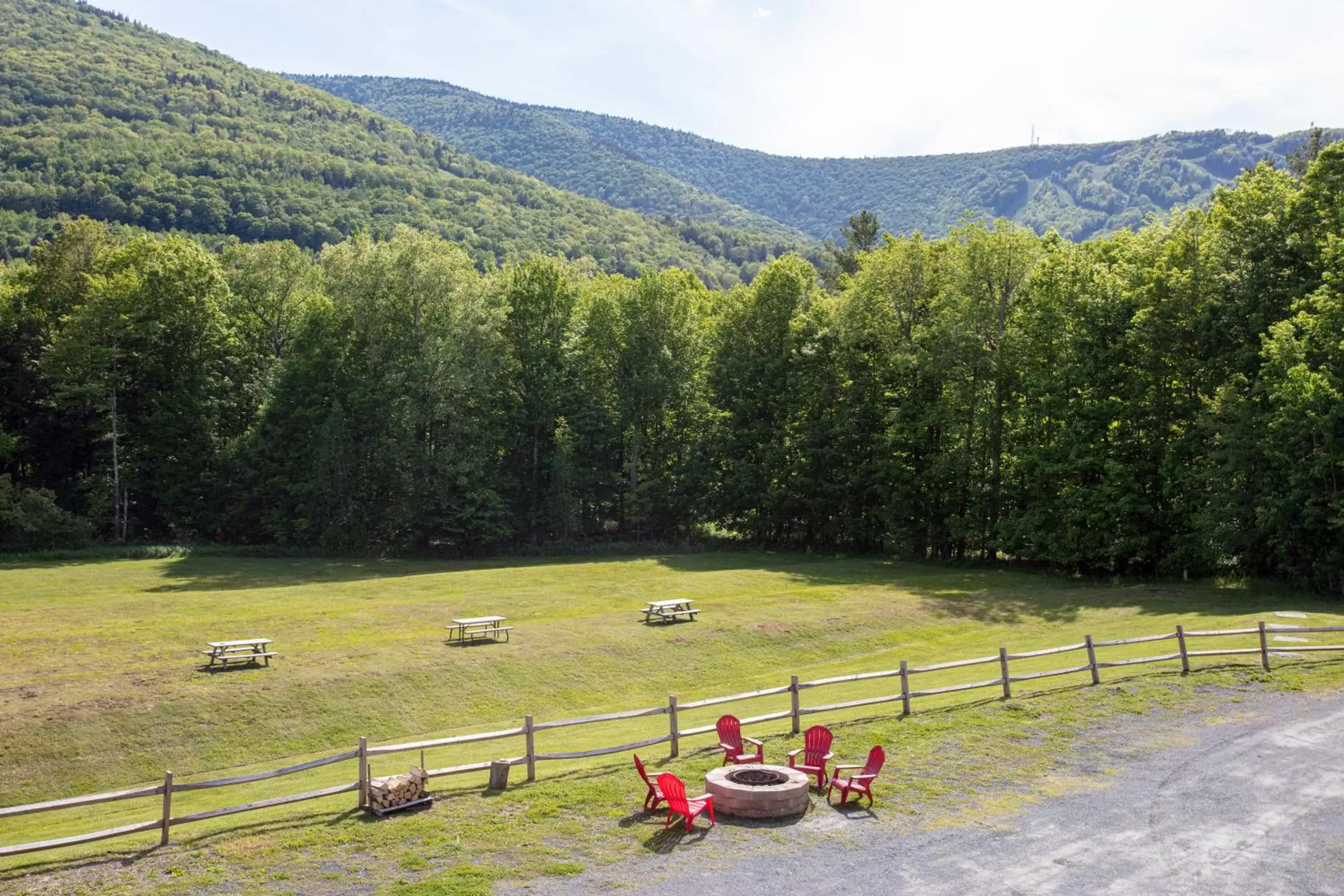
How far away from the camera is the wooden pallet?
17.2 m

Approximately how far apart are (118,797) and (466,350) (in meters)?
48.0

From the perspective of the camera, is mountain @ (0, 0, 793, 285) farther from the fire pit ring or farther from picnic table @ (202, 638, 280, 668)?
the fire pit ring

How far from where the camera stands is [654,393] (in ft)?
218

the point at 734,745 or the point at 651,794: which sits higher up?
the point at 734,745

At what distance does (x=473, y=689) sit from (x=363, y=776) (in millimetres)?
Result: 11766

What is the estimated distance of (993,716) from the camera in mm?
23172

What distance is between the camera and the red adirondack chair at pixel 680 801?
638 inches

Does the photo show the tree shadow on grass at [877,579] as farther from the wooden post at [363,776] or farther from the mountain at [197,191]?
the mountain at [197,191]

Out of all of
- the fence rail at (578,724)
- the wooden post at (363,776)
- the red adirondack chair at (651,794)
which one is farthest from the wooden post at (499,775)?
the red adirondack chair at (651,794)

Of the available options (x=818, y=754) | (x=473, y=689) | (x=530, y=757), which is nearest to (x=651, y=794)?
(x=530, y=757)

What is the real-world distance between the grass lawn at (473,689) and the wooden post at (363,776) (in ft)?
1.09

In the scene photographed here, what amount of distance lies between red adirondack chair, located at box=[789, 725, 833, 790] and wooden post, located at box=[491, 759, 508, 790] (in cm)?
547

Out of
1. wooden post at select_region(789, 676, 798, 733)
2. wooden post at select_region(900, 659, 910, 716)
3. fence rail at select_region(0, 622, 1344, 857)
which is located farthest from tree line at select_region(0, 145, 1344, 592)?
wooden post at select_region(789, 676, 798, 733)

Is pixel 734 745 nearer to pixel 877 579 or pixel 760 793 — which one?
pixel 760 793
